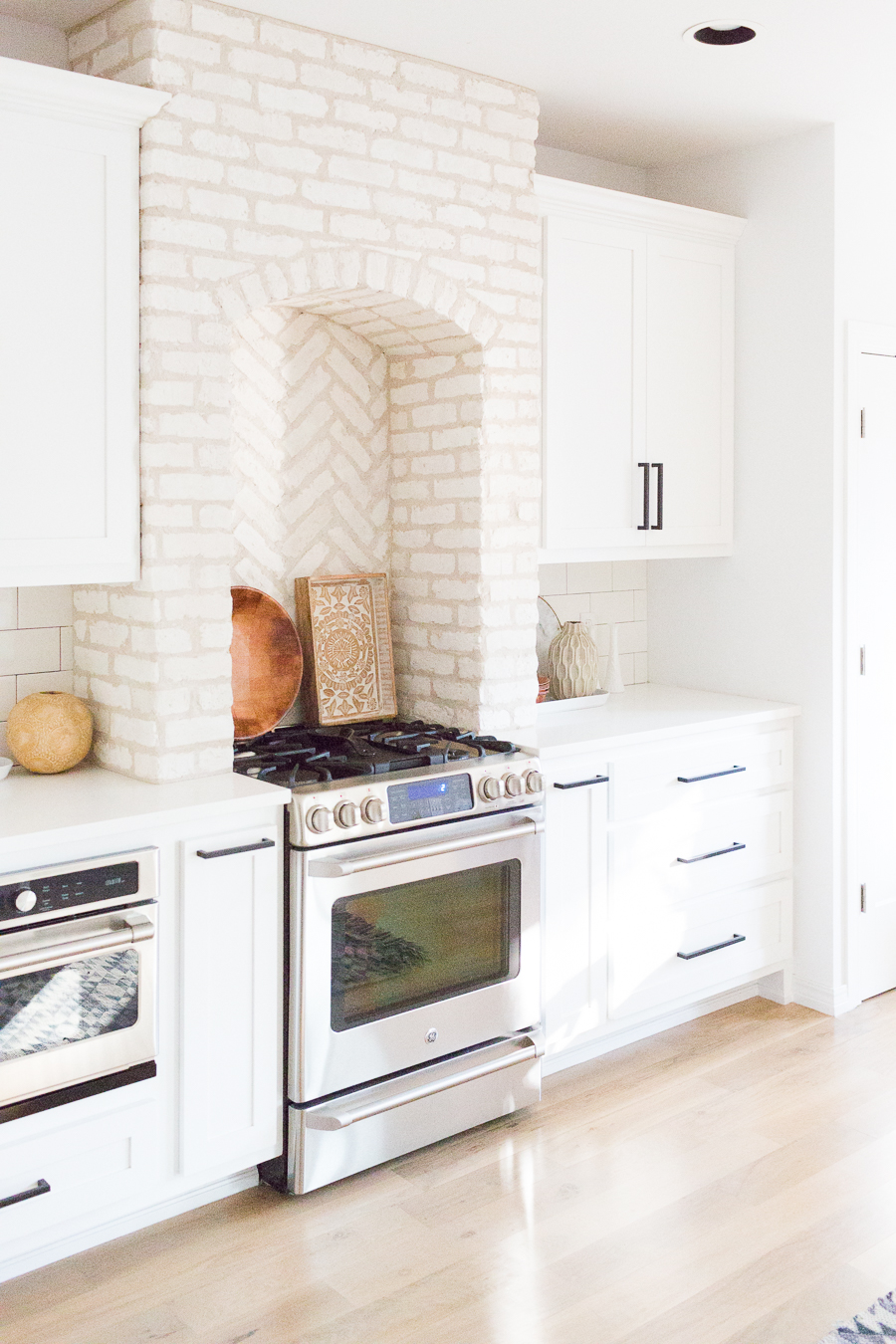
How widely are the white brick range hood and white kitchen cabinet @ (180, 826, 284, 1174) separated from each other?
29 cm

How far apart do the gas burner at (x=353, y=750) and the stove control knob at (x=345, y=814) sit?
11 cm

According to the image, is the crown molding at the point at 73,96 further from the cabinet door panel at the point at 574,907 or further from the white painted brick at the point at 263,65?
the cabinet door panel at the point at 574,907

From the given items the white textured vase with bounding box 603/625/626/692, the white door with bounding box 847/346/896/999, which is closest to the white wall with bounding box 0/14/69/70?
the white textured vase with bounding box 603/625/626/692

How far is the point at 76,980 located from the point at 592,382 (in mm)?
2250

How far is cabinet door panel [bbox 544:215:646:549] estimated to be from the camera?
355 cm

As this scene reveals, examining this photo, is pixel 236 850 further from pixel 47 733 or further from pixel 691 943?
pixel 691 943

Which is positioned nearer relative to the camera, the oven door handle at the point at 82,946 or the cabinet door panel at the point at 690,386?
the oven door handle at the point at 82,946

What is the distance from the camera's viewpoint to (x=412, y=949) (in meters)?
2.96

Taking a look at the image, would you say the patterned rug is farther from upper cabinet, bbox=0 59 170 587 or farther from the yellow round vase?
upper cabinet, bbox=0 59 170 587

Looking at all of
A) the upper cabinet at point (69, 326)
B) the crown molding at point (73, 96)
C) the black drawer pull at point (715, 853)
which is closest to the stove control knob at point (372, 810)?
the upper cabinet at point (69, 326)

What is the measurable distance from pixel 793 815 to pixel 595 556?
3.63ft

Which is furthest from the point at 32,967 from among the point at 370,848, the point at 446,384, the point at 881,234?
the point at 881,234

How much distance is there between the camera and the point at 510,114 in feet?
10.9

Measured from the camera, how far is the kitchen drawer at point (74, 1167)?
7.84ft
